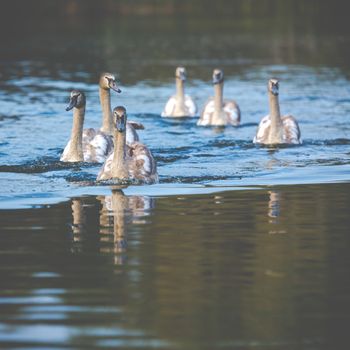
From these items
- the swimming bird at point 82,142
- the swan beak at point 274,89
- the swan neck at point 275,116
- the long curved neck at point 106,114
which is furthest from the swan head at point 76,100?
the swan beak at point 274,89

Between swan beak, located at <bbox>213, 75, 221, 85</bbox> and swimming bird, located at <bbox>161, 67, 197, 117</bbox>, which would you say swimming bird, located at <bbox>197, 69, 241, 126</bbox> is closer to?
swan beak, located at <bbox>213, 75, 221, 85</bbox>

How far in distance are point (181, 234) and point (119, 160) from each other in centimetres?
480

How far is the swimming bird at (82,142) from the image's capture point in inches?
867

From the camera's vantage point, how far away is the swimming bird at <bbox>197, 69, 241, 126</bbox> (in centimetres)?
2973

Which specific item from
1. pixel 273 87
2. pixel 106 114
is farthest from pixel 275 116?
pixel 106 114

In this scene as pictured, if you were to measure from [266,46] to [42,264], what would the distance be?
49790 mm

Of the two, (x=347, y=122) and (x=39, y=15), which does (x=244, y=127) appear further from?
(x=39, y=15)

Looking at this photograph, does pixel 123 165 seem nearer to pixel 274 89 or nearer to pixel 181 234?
pixel 181 234

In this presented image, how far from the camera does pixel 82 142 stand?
22.6 metres

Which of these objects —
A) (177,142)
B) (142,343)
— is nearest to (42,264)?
(142,343)

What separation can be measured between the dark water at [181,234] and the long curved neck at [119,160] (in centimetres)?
46

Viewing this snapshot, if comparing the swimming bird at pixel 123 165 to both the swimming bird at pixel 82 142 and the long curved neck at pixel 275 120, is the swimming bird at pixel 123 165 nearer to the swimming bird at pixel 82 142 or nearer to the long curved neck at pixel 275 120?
the swimming bird at pixel 82 142

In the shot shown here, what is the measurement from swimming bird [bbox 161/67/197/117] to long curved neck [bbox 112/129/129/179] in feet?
42.3

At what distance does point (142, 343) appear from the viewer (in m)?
9.11
